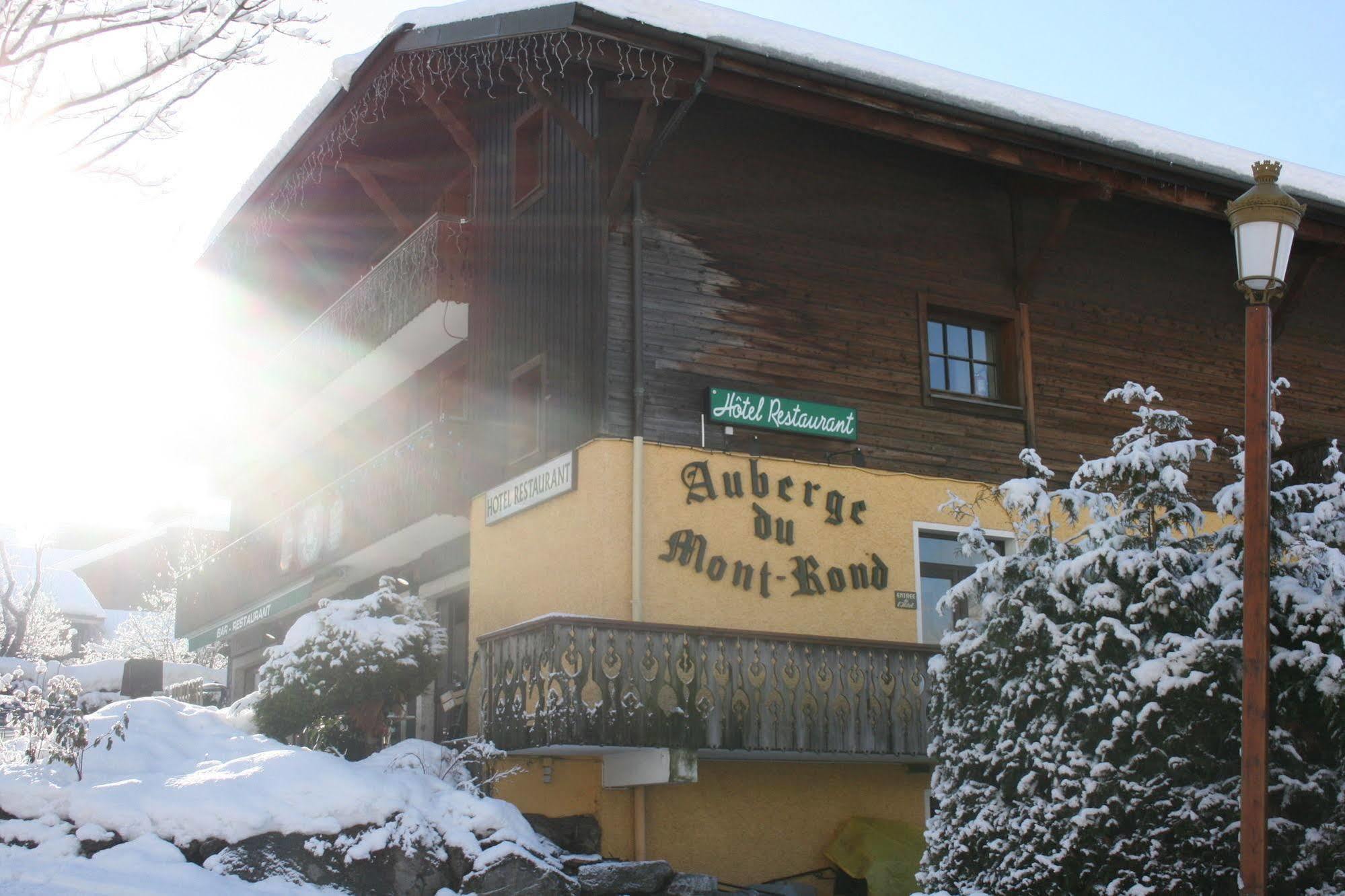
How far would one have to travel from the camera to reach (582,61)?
13.5 metres

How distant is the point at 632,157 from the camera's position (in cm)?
1402

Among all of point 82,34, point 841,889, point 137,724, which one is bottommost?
point 841,889

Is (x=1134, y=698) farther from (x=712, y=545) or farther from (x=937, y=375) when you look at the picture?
(x=937, y=375)

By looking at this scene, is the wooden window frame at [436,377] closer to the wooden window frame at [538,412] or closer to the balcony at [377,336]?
the balcony at [377,336]

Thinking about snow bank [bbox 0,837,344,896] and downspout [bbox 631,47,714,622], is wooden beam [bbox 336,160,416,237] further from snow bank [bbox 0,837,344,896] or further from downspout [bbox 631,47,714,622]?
snow bank [bbox 0,837,344,896]

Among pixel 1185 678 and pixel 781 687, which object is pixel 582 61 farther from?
pixel 1185 678

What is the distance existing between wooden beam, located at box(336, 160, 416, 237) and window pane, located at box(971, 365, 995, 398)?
726 cm

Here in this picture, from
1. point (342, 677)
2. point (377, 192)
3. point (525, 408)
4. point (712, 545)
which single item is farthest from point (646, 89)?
point (377, 192)

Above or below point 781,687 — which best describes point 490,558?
above

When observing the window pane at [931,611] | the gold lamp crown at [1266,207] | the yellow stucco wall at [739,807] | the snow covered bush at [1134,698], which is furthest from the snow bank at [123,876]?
the gold lamp crown at [1266,207]

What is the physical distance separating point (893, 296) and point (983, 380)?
1.53 metres

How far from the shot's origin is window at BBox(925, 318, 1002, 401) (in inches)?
634

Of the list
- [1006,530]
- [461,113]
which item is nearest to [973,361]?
[1006,530]

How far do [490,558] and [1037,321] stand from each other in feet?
21.3
